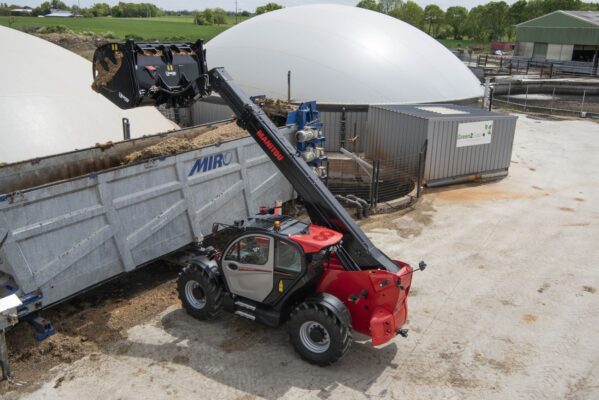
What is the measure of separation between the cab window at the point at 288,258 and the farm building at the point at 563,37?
61028mm

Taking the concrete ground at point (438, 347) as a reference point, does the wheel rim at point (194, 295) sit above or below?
above

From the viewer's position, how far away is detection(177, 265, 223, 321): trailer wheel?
8.24 metres

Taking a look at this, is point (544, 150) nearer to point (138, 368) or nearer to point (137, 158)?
point (137, 158)

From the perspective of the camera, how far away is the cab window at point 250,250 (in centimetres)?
765

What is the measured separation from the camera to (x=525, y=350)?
802cm

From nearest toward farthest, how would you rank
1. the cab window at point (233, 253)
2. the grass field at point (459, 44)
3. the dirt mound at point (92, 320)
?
1. the dirt mound at point (92, 320)
2. the cab window at point (233, 253)
3. the grass field at point (459, 44)

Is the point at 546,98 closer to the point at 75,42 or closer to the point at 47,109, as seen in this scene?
the point at 47,109

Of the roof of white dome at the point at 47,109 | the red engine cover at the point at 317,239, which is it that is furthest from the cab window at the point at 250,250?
the roof of white dome at the point at 47,109

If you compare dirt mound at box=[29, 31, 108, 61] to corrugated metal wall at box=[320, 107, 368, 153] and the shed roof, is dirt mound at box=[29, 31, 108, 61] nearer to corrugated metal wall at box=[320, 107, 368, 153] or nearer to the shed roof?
corrugated metal wall at box=[320, 107, 368, 153]

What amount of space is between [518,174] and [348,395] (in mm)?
14436

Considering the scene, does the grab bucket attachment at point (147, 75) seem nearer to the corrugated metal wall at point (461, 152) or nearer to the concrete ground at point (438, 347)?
the concrete ground at point (438, 347)

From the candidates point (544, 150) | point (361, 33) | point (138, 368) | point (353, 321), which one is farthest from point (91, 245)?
point (544, 150)

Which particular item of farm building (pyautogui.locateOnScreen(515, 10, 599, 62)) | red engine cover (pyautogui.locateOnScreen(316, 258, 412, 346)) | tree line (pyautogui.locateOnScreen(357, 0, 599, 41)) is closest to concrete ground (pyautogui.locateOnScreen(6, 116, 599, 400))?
red engine cover (pyautogui.locateOnScreen(316, 258, 412, 346))

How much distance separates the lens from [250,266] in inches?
308
